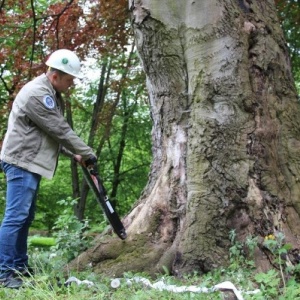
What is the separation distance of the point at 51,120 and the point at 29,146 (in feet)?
0.93

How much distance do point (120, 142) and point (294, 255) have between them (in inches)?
497

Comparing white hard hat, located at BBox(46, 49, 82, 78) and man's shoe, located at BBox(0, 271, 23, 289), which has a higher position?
white hard hat, located at BBox(46, 49, 82, 78)

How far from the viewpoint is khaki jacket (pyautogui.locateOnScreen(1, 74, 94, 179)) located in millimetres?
4121

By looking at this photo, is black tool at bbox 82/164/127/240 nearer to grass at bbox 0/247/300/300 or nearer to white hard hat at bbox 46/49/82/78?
grass at bbox 0/247/300/300

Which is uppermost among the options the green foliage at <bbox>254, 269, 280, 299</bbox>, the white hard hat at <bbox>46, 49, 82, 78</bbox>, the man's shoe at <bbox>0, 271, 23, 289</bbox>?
the white hard hat at <bbox>46, 49, 82, 78</bbox>

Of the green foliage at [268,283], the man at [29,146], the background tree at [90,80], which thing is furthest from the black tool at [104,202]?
the background tree at [90,80]

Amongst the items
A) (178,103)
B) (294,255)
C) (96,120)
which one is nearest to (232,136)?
(178,103)

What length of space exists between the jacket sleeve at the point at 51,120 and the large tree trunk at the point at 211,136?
0.91 meters

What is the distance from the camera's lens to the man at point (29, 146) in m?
4.12

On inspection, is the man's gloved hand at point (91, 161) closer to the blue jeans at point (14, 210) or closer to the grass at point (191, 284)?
the blue jeans at point (14, 210)

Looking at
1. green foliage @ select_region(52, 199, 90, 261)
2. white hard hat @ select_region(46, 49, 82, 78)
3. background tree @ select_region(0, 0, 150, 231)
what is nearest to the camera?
white hard hat @ select_region(46, 49, 82, 78)

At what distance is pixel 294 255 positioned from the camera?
4.02 meters

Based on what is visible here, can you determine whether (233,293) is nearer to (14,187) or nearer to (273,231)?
(273,231)

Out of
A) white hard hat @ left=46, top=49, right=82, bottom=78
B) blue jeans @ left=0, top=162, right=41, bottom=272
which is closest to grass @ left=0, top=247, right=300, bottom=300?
blue jeans @ left=0, top=162, right=41, bottom=272
